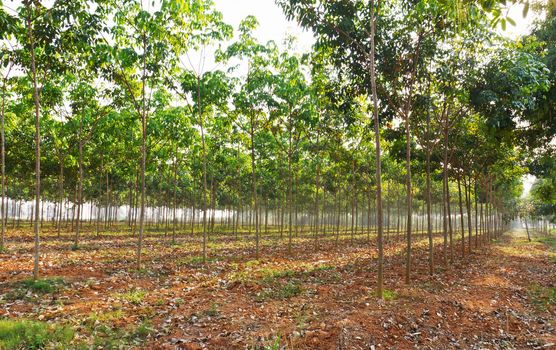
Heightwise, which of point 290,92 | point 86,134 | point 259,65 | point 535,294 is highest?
point 259,65

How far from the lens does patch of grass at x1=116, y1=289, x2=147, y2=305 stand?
978 centimetres

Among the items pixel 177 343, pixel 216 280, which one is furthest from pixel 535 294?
pixel 177 343

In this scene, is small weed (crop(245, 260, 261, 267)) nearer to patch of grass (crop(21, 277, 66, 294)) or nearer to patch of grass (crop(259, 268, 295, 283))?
patch of grass (crop(259, 268, 295, 283))

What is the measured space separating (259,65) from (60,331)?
1244cm

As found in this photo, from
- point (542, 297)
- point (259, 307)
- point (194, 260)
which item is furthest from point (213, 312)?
point (542, 297)

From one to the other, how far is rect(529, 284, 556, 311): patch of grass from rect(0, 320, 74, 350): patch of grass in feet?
41.0

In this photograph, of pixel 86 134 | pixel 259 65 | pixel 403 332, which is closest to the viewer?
pixel 403 332

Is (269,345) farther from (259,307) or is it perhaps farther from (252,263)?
(252,263)

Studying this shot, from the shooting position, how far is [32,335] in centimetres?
671

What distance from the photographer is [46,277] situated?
37.5ft

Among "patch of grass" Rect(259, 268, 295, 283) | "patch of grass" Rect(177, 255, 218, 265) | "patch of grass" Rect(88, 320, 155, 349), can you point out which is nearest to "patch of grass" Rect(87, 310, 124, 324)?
"patch of grass" Rect(88, 320, 155, 349)

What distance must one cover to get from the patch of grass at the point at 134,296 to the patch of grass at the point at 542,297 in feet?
37.9

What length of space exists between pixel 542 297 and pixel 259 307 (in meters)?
9.93

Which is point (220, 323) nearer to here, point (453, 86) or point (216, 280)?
point (216, 280)
